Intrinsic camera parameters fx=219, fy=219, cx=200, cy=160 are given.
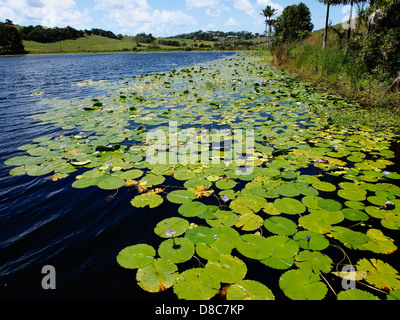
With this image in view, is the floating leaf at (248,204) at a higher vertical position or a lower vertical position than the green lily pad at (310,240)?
higher

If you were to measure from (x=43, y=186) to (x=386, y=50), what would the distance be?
9.70 metres

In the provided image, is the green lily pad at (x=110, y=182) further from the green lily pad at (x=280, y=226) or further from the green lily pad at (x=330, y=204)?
the green lily pad at (x=330, y=204)

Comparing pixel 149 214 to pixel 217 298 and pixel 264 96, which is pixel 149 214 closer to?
pixel 217 298

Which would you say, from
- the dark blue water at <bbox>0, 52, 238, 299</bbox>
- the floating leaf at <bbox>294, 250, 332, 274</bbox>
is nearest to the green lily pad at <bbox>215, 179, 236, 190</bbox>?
the dark blue water at <bbox>0, 52, 238, 299</bbox>

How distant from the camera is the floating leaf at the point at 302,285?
1.50 metres

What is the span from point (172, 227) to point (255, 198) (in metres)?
1.02

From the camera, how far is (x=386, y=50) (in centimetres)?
691

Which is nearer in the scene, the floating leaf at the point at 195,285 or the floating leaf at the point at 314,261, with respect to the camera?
the floating leaf at the point at 195,285

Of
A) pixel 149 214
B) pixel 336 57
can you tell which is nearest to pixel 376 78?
pixel 336 57

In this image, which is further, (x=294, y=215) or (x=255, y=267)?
(x=294, y=215)

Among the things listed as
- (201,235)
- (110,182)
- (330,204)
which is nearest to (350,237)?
(330,204)

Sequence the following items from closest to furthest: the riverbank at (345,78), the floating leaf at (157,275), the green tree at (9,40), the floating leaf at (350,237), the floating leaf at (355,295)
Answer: the floating leaf at (355,295)
the floating leaf at (157,275)
the floating leaf at (350,237)
the riverbank at (345,78)
the green tree at (9,40)

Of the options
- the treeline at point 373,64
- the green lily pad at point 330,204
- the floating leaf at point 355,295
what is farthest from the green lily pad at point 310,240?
the treeline at point 373,64

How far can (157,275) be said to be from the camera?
66.4 inches
